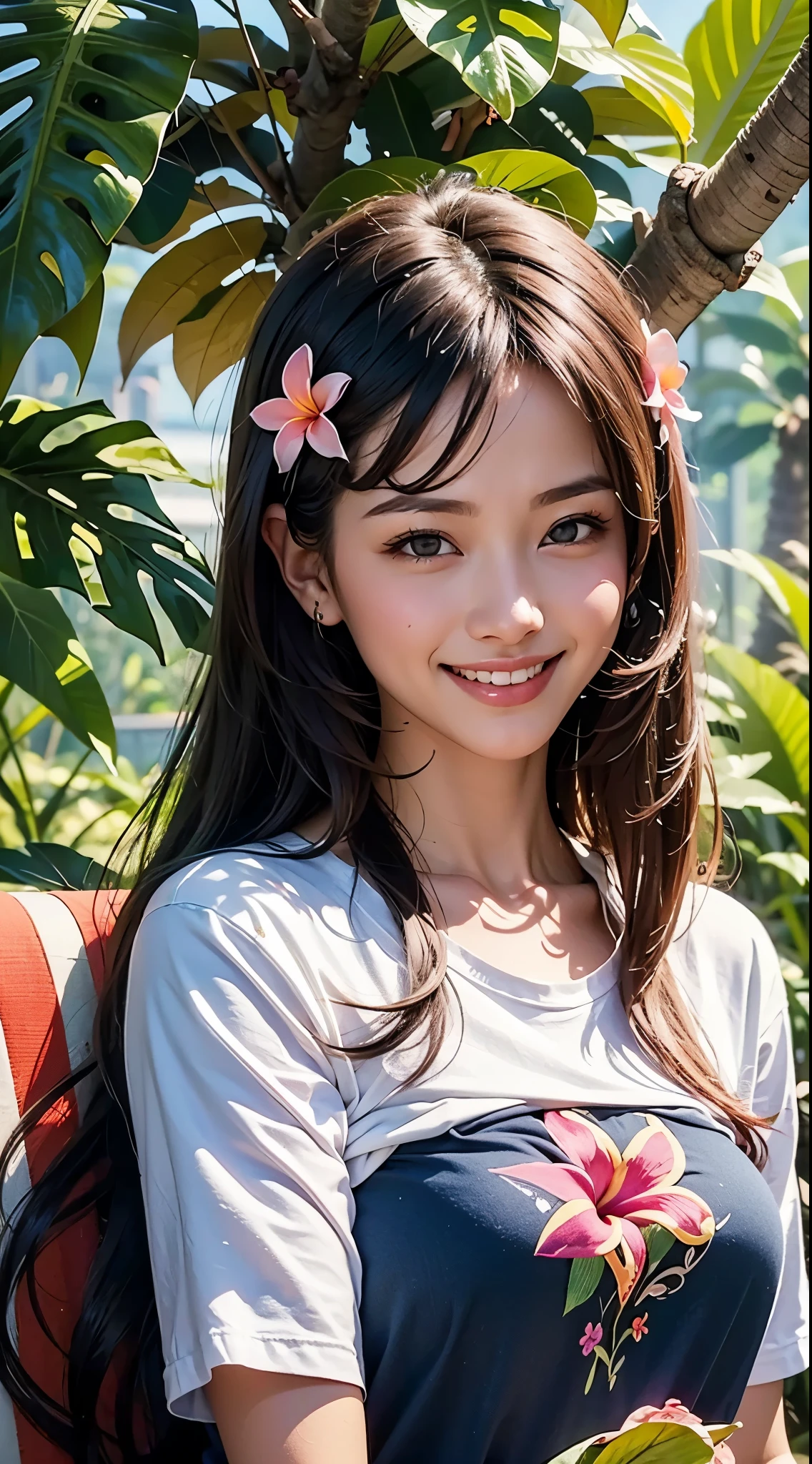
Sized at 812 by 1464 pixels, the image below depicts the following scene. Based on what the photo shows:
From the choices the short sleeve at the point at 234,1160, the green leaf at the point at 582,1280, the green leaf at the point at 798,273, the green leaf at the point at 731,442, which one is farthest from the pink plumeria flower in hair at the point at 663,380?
the green leaf at the point at 731,442

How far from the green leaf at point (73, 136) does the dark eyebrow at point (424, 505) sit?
29 cm

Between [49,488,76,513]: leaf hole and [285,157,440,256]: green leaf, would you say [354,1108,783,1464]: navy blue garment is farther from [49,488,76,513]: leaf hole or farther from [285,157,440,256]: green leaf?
[285,157,440,256]: green leaf

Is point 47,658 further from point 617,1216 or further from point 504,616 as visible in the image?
point 617,1216

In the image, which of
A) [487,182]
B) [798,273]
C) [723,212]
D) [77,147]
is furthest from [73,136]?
[798,273]

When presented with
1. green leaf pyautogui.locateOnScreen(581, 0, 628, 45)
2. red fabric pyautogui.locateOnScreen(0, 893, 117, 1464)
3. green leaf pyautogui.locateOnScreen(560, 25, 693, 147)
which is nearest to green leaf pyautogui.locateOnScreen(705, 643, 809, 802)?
green leaf pyautogui.locateOnScreen(560, 25, 693, 147)

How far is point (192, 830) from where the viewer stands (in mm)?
1098

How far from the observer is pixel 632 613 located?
118 cm

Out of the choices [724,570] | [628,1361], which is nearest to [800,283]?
[724,570]

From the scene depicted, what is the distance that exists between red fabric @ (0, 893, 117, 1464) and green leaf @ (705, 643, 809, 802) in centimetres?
178

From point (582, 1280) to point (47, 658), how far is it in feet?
2.31

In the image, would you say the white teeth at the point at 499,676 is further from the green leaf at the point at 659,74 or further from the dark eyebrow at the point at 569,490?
the green leaf at the point at 659,74

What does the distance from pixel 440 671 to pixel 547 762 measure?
317mm

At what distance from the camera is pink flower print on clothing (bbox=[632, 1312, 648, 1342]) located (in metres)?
0.96

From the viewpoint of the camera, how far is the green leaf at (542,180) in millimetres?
1215
